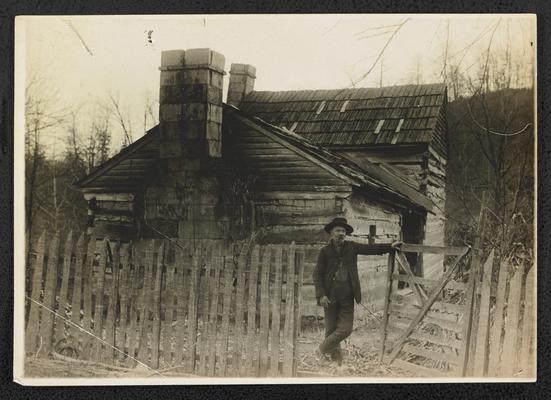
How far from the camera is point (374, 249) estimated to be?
6.11 m

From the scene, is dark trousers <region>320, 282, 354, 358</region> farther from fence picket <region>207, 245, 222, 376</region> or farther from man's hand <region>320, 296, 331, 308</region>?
fence picket <region>207, 245, 222, 376</region>

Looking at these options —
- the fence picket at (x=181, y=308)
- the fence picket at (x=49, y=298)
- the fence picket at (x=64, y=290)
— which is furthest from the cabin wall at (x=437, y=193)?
the fence picket at (x=49, y=298)

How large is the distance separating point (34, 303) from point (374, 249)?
360 centimetres

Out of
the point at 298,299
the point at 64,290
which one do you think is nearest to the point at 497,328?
the point at 298,299

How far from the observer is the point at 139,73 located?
6.22 metres

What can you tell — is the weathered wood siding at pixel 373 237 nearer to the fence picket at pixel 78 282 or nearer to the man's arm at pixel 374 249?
the man's arm at pixel 374 249

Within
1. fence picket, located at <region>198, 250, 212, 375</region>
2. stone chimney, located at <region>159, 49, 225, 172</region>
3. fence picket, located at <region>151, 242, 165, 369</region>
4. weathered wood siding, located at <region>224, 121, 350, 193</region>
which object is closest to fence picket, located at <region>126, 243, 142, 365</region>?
fence picket, located at <region>151, 242, 165, 369</region>

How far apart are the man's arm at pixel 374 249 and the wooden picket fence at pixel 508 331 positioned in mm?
941

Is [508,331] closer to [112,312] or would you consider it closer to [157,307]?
[157,307]

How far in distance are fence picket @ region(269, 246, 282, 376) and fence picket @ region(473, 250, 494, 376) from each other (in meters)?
2.00

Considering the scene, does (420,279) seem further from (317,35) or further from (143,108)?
(143,108)

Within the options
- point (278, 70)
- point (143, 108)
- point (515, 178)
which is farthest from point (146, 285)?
point (515, 178)

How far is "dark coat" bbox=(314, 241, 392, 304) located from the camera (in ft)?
20.0

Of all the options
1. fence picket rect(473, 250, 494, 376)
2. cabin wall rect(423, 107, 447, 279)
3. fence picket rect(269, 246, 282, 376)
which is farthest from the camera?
cabin wall rect(423, 107, 447, 279)
